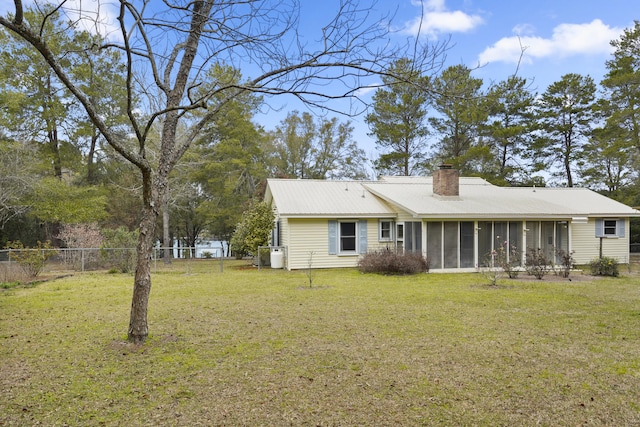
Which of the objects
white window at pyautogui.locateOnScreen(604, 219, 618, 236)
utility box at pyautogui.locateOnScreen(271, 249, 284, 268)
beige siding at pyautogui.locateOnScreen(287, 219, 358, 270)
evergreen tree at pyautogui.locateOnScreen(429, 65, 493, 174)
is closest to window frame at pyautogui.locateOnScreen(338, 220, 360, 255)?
beige siding at pyautogui.locateOnScreen(287, 219, 358, 270)

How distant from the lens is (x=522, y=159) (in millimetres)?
30188

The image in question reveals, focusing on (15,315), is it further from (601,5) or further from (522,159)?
(522,159)

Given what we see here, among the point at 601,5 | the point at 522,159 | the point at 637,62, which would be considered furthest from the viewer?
the point at 522,159

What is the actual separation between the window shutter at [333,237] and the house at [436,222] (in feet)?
0.14

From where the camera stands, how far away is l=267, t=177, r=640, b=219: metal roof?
16256 millimetres

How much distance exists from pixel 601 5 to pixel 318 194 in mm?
12848

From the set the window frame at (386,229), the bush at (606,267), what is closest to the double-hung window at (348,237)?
the window frame at (386,229)

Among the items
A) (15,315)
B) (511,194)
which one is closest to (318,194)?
(511,194)

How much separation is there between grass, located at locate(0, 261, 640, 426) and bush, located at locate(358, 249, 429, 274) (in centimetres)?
459

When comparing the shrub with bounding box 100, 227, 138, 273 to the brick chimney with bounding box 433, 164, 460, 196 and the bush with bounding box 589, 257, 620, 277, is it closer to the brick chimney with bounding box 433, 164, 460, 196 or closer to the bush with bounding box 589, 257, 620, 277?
the brick chimney with bounding box 433, 164, 460, 196

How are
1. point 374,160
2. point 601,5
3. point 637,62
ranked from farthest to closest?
point 374,160 → point 637,62 → point 601,5

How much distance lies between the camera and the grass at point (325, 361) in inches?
153

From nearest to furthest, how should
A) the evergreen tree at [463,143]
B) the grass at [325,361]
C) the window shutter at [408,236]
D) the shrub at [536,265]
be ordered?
1. the grass at [325,361]
2. the shrub at [536,265]
3. the window shutter at [408,236]
4. the evergreen tree at [463,143]

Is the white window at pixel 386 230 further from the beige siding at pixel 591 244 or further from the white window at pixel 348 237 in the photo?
the beige siding at pixel 591 244
